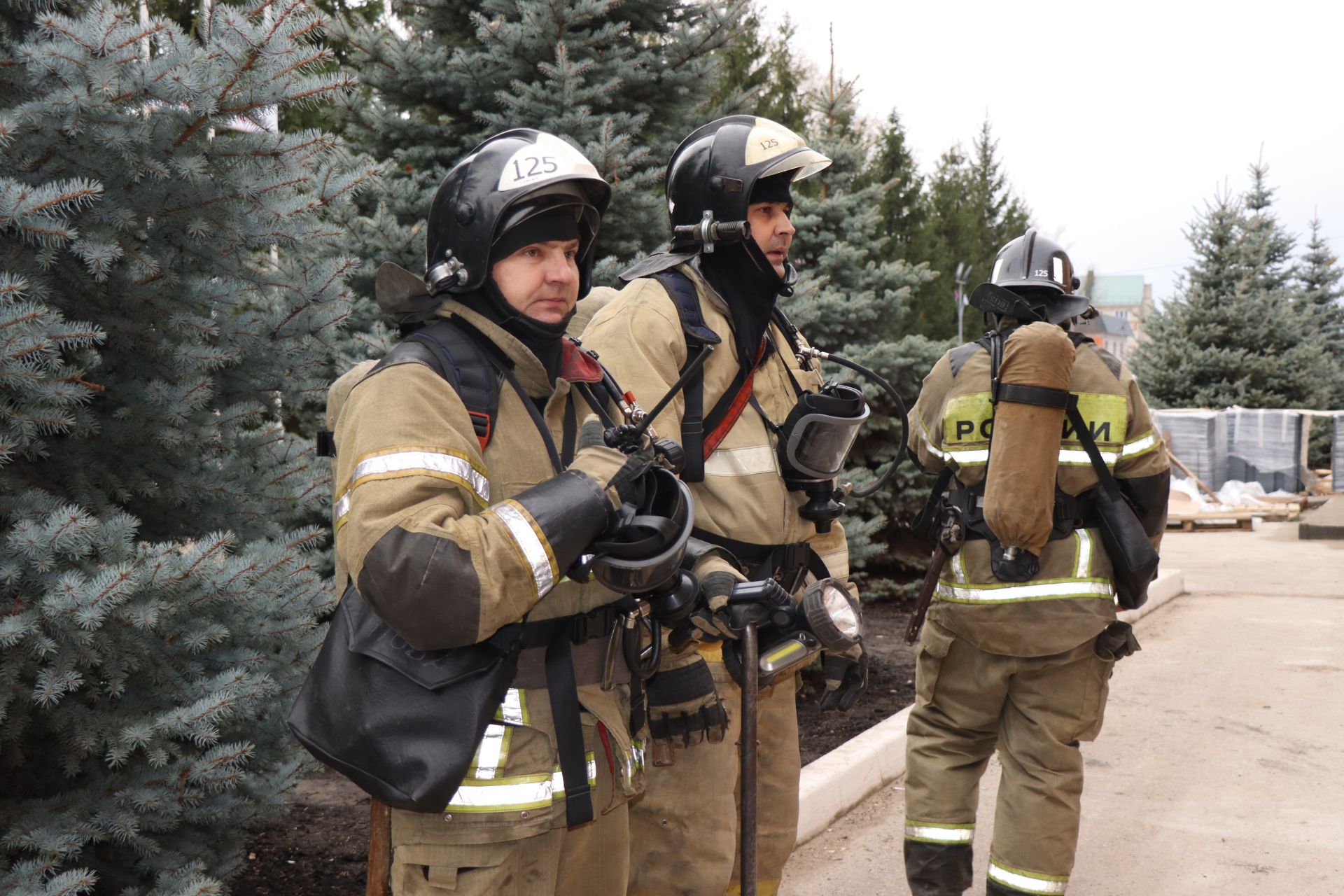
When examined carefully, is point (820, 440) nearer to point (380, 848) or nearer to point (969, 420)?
point (969, 420)

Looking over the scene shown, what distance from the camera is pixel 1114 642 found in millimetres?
4035

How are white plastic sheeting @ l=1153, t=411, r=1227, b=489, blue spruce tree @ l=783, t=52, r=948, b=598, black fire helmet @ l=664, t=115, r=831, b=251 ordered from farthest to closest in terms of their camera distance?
1. white plastic sheeting @ l=1153, t=411, r=1227, b=489
2. blue spruce tree @ l=783, t=52, r=948, b=598
3. black fire helmet @ l=664, t=115, r=831, b=251

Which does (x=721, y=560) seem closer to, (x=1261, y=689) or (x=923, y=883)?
(x=923, y=883)

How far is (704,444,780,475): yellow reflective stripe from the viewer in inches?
123

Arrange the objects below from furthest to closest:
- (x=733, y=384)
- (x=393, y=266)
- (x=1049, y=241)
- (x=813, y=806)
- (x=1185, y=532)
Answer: (x=1185, y=532), (x=813, y=806), (x=1049, y=241), (x=733, y=384), (x=393, y=266)

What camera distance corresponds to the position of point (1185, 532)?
16.7m

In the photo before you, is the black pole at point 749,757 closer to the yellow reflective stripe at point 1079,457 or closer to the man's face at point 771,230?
the man's face at point 771,230

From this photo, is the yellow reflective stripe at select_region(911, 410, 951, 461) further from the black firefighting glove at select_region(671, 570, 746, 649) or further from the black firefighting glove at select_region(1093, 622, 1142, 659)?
the black firefighting glove at select_region(671, 570, 746, 649)

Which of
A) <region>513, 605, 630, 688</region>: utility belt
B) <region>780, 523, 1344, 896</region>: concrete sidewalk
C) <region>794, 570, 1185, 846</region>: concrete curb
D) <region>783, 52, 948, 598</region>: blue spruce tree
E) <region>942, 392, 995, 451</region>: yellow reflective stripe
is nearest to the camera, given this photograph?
<region>513, 605, 630, 688</region>: utility belt

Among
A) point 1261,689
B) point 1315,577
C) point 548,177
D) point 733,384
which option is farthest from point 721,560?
point 1315,577

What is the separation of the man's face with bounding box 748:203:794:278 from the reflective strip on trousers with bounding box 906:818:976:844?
7.12ft

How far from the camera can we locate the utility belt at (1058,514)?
410 cm

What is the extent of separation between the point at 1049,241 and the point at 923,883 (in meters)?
2.50

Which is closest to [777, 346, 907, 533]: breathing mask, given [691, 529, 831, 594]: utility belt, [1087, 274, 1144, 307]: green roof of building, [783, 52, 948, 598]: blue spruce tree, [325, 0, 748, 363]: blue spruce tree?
[691, 529, 831, 594]: utility belt
